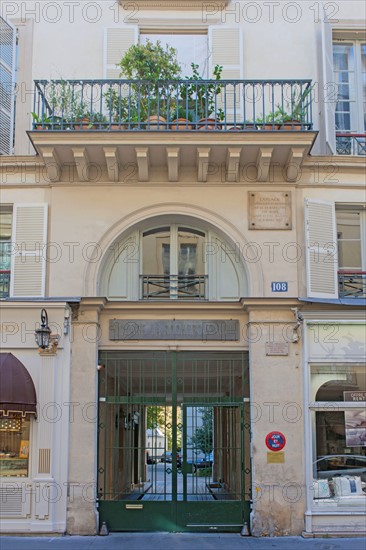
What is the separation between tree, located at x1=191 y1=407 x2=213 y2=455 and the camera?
11180 mm

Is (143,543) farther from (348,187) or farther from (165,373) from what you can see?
(348,187)

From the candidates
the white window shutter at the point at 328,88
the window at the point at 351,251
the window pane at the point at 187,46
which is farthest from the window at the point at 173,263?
the window pane at the point at 187,46

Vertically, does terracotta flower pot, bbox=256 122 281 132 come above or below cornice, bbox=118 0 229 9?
below

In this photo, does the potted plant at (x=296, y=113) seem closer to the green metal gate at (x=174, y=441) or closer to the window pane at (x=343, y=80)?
the window pane at (x=343, y=80)

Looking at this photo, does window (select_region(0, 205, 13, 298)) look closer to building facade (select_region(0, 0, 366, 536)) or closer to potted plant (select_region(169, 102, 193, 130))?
building facade (select_region(0, 0, 366, 536))

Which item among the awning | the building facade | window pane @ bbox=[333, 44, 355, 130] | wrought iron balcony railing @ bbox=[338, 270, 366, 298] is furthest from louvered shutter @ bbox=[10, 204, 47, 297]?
window pane @ bbox=[333, 44, 355, 130]

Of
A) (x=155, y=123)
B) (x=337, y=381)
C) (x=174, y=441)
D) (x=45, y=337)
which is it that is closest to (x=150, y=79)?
(x=155, y=123)

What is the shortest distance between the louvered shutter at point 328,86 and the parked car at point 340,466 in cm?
512

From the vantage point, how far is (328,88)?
1228 centimetres

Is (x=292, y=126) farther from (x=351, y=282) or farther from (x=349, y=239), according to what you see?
(x=351, y=282)

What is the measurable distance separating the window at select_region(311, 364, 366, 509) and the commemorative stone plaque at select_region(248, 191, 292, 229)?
245cm

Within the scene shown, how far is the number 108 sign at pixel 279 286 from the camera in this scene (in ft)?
37.5

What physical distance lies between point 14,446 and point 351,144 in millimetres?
7601

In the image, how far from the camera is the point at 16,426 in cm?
1092
